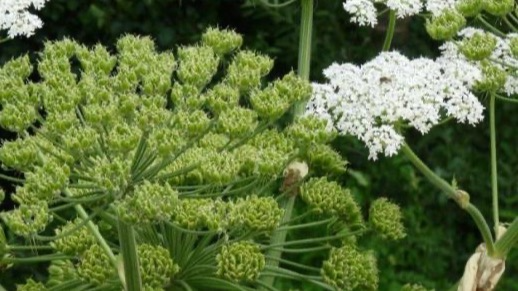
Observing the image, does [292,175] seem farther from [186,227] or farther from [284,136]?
[186,227]

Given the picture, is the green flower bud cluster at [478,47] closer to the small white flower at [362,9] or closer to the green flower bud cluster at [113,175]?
the small white flower at [362,9]

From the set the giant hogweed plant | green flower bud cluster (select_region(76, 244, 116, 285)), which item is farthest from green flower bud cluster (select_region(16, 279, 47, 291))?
green flower bud cluster (select_region(76, 244, 116, 285))

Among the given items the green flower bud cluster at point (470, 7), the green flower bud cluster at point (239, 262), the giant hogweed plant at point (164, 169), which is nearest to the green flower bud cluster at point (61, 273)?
the giant hogweed plant at point (164, 169)

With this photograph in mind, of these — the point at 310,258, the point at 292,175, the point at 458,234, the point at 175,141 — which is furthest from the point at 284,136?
the point at 458,234

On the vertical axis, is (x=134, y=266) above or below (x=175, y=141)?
below

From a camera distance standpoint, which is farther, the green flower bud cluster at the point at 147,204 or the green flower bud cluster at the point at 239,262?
the green flower bud cluster at the point at 239,262

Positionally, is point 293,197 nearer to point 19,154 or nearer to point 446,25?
point 446,25
